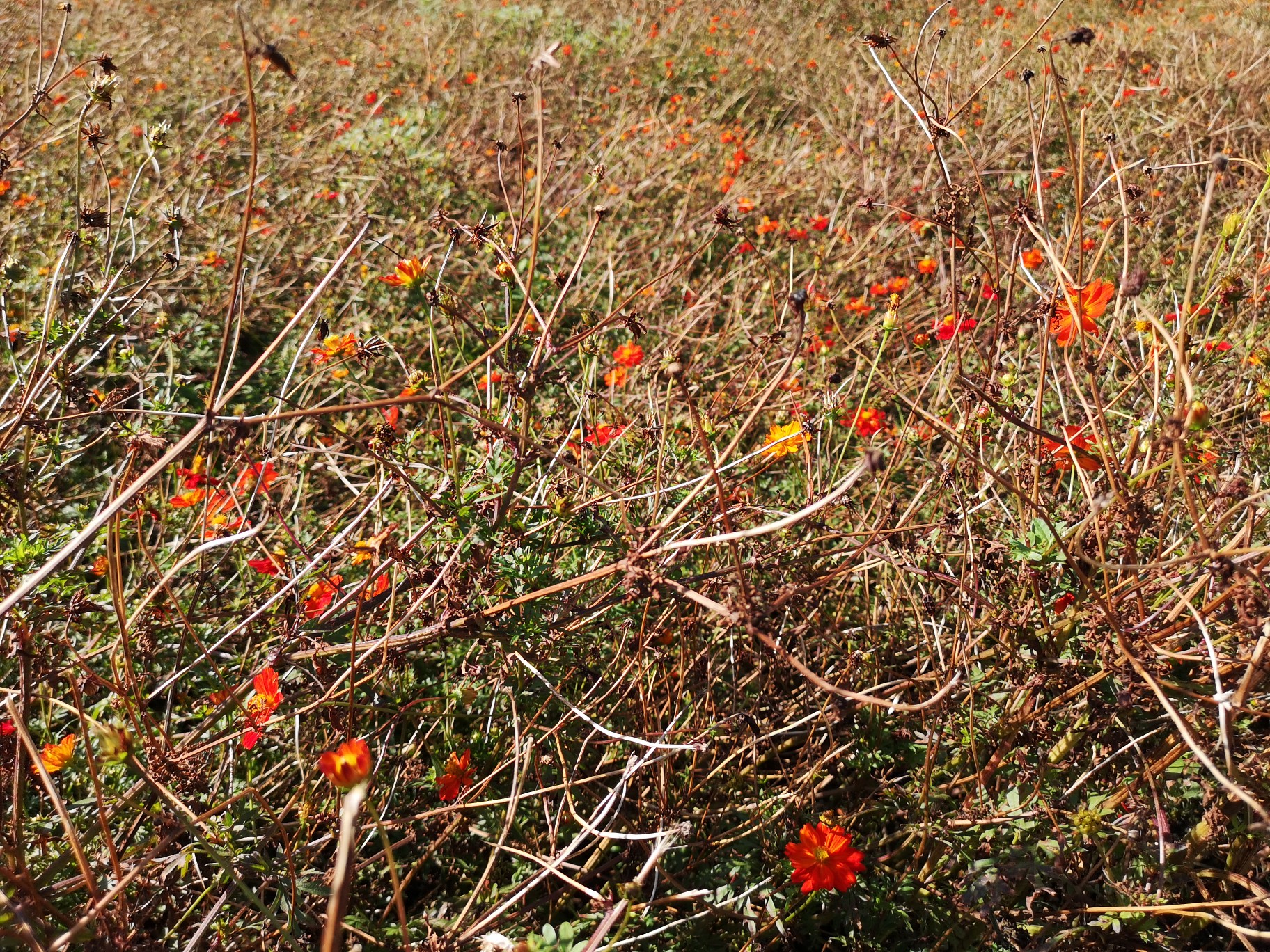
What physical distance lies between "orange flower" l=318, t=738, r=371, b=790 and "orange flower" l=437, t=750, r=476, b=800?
43cm

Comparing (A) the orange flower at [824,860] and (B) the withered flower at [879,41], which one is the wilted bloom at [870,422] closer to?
(B) the withered flower at [879,41]

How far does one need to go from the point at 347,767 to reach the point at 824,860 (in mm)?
696

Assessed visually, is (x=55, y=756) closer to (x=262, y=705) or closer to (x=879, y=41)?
(x=262, y=705)

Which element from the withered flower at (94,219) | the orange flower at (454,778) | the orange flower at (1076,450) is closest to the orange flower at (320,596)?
the orange flower at (454,778)

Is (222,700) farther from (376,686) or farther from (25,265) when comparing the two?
(25,265)

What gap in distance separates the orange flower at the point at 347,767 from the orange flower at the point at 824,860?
24.5 inches

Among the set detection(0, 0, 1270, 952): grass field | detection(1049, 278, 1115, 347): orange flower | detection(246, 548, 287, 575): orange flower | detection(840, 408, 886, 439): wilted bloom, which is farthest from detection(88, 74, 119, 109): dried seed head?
detection(1049, 278, 1115, 347): orange flower

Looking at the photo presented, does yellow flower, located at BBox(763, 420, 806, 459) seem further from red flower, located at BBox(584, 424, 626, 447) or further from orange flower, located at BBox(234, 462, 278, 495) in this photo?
orange flower, located at BBox(234, 462, 278, 495)

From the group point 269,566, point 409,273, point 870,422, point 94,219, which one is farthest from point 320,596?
point 870,422

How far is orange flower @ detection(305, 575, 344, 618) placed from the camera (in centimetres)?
128

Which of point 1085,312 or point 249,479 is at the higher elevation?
point 1085,312

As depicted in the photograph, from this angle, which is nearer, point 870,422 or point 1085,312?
point 1085,312

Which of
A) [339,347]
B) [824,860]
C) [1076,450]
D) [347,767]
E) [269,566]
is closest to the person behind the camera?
[347,767]

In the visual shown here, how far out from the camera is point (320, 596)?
132 cm
